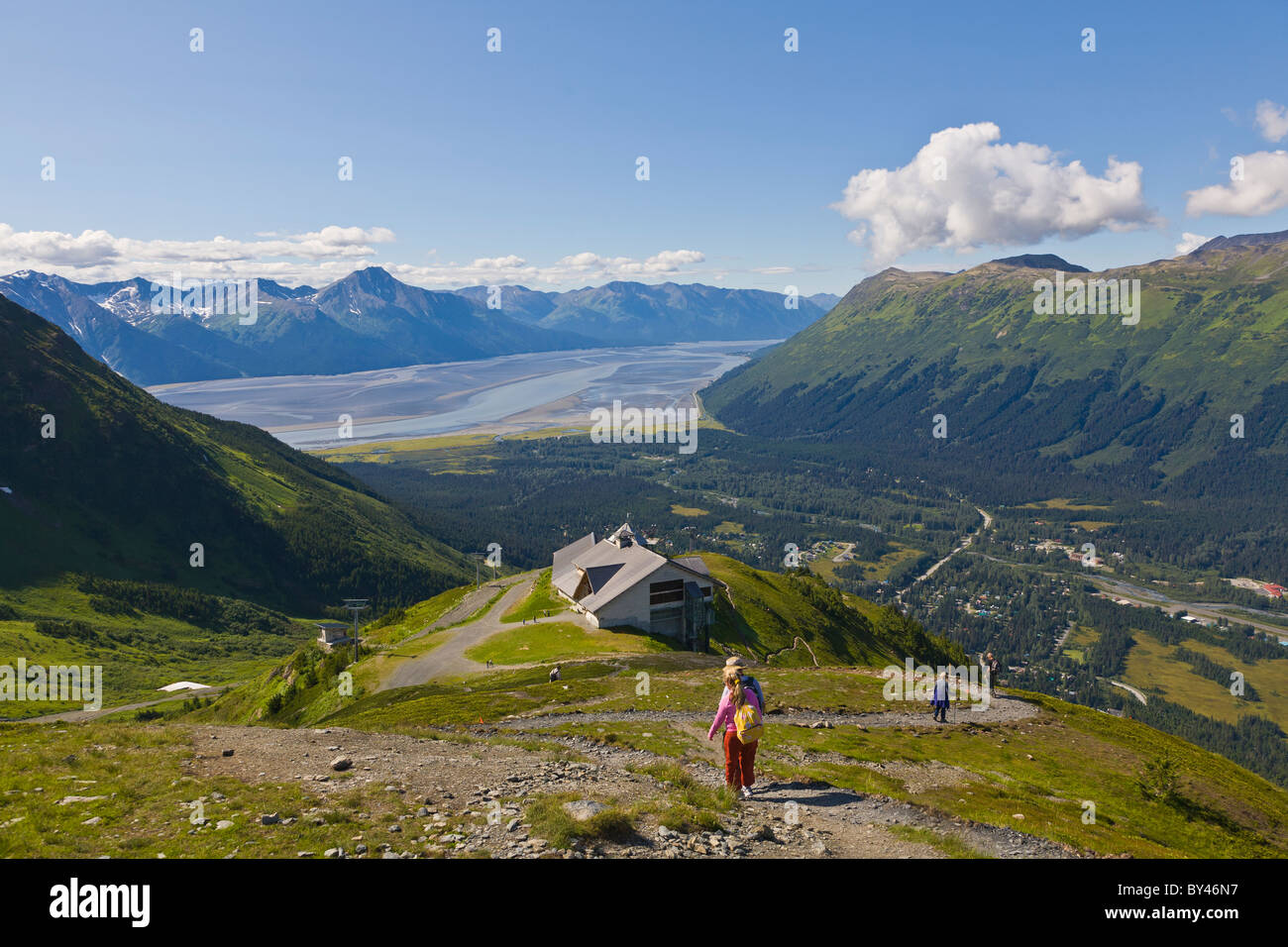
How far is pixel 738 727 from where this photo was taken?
744 inches

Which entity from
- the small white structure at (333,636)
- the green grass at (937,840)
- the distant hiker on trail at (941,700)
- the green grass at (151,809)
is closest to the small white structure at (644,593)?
the small white structure at (333,636)

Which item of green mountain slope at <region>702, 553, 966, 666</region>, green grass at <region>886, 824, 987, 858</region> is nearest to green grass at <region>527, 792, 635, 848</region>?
green grass at <region>886, 824, 987, 858</region>

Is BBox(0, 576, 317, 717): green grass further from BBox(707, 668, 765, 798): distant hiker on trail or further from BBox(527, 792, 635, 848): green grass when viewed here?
BBox(707, 668, 765, 798): distant hiker on trail

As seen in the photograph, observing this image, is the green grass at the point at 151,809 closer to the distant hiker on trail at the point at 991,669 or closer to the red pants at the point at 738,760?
the red pants at the point at 738,760

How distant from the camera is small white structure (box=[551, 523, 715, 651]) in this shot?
70.9 metres

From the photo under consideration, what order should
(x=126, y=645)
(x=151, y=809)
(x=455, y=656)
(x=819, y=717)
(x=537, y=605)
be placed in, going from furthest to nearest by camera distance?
(x=126, y=645) → (x=537, y=605) → (x=455, y=656) → (x=819, y=717) → (x=151, y=809)

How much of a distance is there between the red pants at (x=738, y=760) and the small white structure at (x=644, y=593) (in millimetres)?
50220

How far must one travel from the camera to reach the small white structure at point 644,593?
70.9m

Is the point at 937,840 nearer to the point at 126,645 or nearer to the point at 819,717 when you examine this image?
the point at 819,717

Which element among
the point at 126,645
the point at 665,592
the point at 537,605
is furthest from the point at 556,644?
the point at 126,645

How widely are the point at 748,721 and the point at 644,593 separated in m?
53.3
